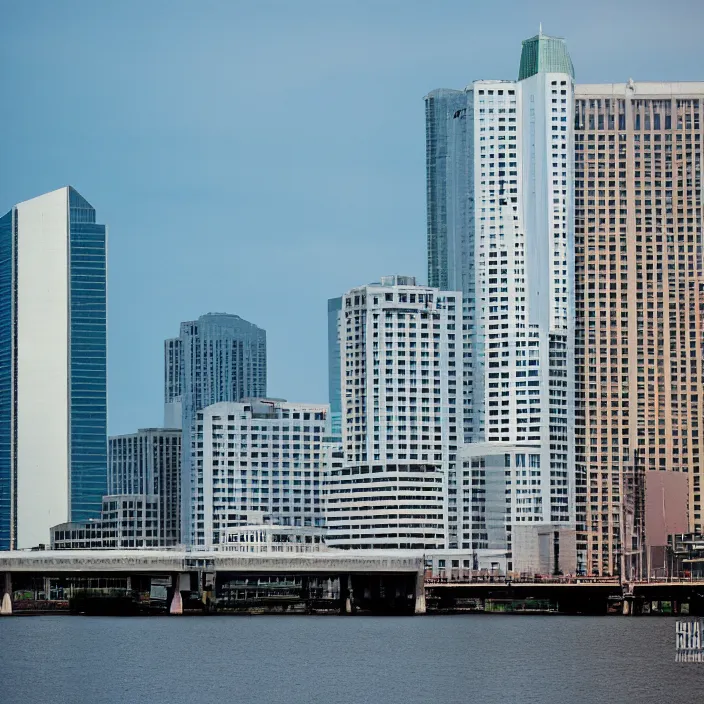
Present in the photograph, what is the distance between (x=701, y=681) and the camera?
171500mm

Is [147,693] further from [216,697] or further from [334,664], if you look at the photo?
[334,664]

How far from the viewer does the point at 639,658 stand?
650 ft

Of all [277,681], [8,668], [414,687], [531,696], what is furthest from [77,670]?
[531,696]

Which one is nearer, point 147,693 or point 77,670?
point 147,693

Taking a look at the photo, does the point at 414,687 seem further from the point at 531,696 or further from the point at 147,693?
the point at 147,693

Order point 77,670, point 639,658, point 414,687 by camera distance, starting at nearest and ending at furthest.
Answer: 1. point 414,687
2. point 77,670
3. point 639,658

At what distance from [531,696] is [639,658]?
3854 centimetres

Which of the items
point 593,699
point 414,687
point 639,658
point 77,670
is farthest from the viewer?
point 639,658

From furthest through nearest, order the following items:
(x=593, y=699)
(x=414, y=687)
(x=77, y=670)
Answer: (x=77, y=670), (x=414, y=687), (x=593, y=699)

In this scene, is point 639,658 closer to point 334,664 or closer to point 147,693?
A: point 334,664

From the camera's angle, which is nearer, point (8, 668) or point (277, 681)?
point (277, 681)

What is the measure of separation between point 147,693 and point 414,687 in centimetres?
2292

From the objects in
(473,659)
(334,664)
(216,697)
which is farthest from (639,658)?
(216,697)

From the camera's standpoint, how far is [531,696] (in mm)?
162375
